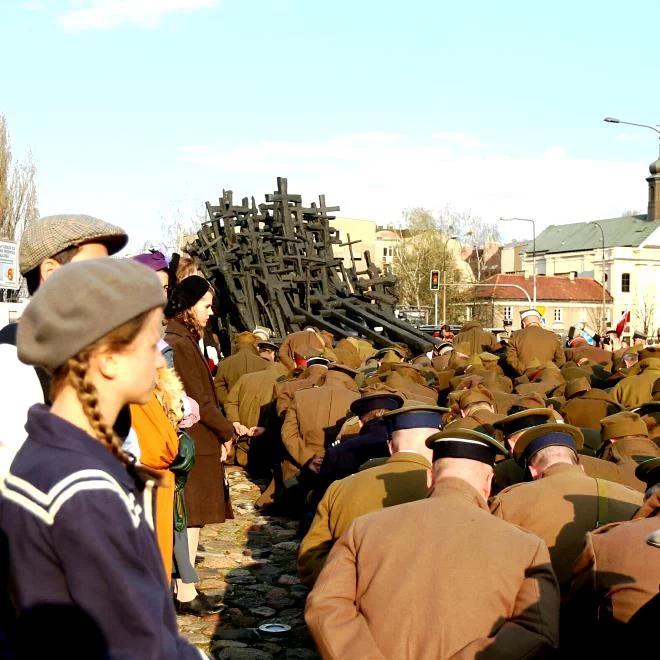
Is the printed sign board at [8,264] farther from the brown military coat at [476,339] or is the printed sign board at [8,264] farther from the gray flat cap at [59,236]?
the gray flat cap at [59,236]

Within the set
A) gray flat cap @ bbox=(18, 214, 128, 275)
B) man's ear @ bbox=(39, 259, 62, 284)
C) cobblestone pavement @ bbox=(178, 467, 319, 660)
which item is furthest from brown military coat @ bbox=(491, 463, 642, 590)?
man's ear @ bbox=(39, 259, 62, 284)

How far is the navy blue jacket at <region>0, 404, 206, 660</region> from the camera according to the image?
2018 mm

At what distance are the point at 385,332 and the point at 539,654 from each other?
17.9 metres

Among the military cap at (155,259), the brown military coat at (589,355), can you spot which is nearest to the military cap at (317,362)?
the brown military coat at (589,355)

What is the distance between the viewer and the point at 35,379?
3039 millimetres

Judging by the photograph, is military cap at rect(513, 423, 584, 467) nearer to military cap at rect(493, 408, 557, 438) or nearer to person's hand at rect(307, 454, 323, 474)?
military cap at rect(493, 408, 557, 438)

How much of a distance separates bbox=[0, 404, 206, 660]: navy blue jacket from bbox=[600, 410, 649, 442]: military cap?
5687 mm

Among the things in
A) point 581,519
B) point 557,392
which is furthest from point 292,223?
point 581,519

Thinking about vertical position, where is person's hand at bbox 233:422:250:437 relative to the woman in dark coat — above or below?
below

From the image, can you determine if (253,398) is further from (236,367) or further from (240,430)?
(236,367)

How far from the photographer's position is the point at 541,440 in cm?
571

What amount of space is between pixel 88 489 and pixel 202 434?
4.90m

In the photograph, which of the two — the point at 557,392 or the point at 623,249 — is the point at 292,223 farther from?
the point at 623,249

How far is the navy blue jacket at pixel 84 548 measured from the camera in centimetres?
202
